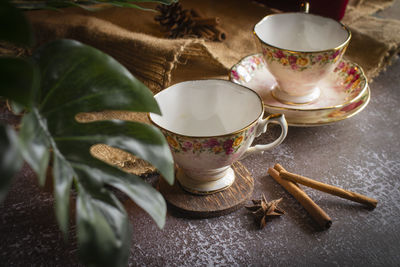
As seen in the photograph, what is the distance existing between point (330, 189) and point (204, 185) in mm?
A: 191

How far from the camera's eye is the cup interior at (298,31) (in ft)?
2.88

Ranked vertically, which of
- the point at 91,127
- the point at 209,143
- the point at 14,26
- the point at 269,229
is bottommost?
the point at 269,229

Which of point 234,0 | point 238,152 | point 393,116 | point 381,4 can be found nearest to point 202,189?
point 238,152

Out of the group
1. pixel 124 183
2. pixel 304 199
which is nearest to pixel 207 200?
pixel 304 199

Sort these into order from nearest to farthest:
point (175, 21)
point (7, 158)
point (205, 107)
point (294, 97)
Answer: point (7, 158) < point (205, 107) < point (294, 97) < point (175, 21)

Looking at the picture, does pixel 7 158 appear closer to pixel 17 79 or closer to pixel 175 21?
pixel 17 79

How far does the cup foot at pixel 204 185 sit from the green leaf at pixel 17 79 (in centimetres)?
37

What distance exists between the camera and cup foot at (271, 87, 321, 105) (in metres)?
0.85

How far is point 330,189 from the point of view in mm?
636

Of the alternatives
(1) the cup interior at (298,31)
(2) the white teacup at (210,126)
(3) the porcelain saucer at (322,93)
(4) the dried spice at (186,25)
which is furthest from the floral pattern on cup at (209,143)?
(4) the dried spice at (186,25)

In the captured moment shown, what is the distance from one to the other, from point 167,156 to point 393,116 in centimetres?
63

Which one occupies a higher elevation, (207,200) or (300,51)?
(300,51)

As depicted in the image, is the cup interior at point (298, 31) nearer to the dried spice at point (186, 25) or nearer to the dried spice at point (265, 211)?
the dried spice at point (186, 25)

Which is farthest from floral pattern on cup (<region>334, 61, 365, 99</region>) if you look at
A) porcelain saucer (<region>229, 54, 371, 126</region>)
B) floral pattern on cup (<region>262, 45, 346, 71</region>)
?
floral pattern on cup (<region>262, 45, 346, 71</region>)
